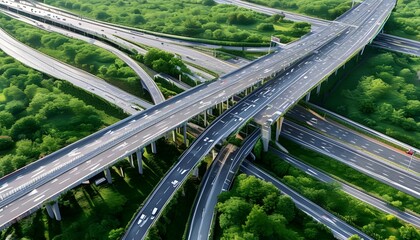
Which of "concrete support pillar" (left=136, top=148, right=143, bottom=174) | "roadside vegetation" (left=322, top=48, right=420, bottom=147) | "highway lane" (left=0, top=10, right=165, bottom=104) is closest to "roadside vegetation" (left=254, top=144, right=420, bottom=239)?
"roadside vegetation" (left=322, top=48, right=420, bottom=147)

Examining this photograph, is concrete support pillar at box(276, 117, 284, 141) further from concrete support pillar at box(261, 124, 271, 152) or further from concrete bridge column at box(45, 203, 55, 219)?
concrete bridge column at box(45, 203, 55, 219)

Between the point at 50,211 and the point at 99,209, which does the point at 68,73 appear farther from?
the point at 99,209

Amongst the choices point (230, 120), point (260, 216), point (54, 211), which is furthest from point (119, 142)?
point (260, 216)

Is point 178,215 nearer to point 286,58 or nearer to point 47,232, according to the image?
point 47,232

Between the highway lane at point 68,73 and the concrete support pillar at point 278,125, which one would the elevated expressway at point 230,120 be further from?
the highway lane at point 68,73

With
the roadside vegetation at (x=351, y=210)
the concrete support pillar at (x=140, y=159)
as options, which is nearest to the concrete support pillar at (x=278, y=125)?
the roadside vegetation at (x=351, y=210)

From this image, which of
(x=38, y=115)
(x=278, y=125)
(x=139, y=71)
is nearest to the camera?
(x=278, y=125)

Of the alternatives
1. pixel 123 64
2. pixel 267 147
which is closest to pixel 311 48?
pixel 267 147
